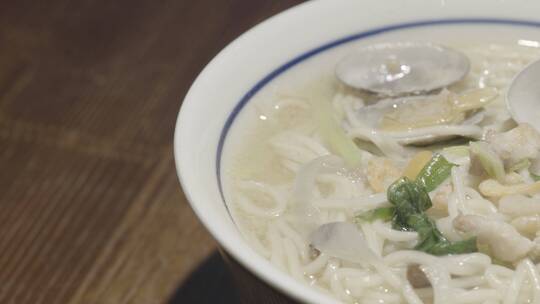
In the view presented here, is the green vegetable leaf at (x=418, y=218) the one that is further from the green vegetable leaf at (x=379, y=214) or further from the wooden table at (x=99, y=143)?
the wooden table at (x=99, y=143)

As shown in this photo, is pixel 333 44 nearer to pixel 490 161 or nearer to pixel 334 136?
pixel 334 136

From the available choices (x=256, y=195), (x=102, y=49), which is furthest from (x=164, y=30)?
(x=256, y=195)

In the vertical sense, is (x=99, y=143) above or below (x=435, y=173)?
below

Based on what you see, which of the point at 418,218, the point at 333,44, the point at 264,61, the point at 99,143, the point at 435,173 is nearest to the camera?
the point at 418,218

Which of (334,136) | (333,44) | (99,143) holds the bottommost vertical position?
(99,143)

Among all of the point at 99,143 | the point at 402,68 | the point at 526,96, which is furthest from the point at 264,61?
the point at 99,143

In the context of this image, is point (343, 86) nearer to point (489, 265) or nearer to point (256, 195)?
point (256, 195)

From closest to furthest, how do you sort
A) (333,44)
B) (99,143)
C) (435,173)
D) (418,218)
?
(418,218) → (435,173) → (333,44) → (99,143)

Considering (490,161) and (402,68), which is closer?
(490,161)
